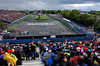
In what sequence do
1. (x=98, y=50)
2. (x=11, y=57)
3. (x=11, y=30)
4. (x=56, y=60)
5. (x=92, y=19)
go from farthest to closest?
1. (x=92, y=19)
2. (x=11, y=30)
3. (x=98, y=50)
4. (x=11, y=57)
5. (x=56, y=60)

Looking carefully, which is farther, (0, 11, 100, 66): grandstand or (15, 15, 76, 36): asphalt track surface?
(15, 15, 76, 36): asphalt track surface

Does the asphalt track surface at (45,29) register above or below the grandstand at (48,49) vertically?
below

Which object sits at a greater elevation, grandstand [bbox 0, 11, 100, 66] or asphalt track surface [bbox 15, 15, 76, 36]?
grandstand [bbox 0, 11, 100, 66]

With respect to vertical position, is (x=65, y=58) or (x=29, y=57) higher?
(x=65, y=58)

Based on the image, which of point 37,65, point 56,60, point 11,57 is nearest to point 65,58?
point 56,60

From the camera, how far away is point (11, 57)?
7.11 metres

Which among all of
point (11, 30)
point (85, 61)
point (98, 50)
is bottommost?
point (11, 30)

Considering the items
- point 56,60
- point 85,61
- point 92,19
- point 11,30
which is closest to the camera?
point 85,61

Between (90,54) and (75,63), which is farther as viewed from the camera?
(90,54)

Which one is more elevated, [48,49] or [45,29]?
[48,49]

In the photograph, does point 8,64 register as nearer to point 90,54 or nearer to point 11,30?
point 90,54

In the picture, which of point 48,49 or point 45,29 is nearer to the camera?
point 48,49

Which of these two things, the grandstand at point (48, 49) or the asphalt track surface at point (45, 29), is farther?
the asphalt track surface at point (45, 29)

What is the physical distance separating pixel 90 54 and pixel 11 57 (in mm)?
5004
